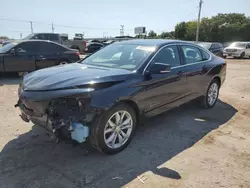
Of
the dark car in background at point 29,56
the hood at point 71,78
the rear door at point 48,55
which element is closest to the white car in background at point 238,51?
the dark car in background at point 29,56

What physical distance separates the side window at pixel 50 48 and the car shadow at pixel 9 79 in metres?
1.47

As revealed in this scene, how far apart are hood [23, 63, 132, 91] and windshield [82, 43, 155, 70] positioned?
0.29 meters

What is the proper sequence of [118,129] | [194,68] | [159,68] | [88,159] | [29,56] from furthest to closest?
[29,56], [194,68], [159,68], [118,129], [88,159]

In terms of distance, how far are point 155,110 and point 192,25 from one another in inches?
2175

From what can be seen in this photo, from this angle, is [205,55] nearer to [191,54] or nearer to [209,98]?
[191,54]

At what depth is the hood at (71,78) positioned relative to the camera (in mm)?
3168

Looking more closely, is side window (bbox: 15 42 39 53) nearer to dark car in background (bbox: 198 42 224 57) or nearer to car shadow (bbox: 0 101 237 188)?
car shadow (bbox: 0 101 237 188)

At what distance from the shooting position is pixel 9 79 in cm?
912

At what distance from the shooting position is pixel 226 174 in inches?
122

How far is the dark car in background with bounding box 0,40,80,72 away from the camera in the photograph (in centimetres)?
878

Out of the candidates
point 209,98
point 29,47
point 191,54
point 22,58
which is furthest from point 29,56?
point 209,98

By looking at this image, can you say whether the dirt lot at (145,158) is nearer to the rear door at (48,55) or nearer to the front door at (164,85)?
the front door at (164,85)

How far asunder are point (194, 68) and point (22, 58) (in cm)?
648

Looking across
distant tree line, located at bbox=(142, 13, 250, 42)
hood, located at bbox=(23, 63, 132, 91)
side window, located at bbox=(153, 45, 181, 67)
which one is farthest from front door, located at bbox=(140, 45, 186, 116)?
distant tree line, located at bbox=(142, 13, 250, 42)
